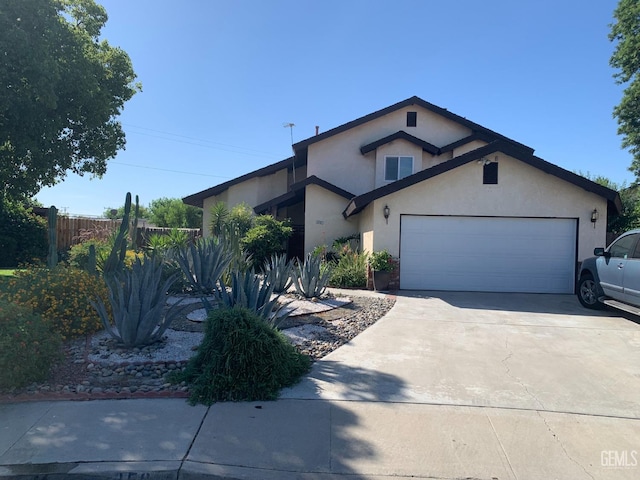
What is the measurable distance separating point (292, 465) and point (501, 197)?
11.3 meters

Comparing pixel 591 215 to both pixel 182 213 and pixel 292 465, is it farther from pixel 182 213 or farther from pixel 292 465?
pixel 182 213

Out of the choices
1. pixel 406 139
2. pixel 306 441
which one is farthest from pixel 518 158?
pixel 306 441

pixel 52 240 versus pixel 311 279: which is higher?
pixel 52 240

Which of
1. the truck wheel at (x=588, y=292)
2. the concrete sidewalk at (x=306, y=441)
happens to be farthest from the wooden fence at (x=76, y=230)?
the concrete sidewalk at (x=306, y=441)

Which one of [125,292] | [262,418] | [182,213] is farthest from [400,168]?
[182,213]

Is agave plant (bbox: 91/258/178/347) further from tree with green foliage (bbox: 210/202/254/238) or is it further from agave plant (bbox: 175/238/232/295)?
tree with green foliage (bbox: 210/202/254/238)

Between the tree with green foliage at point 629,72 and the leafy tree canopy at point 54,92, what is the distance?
2242 centimetres

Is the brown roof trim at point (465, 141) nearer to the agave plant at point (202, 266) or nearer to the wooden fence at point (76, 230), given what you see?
the agave plant at point (202, 266)

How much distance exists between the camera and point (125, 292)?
612 centimetres

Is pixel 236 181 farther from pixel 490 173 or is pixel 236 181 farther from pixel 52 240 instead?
pixel 490 173

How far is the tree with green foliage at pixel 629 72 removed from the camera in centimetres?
2005

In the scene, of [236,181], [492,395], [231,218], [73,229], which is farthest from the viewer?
[73,229]

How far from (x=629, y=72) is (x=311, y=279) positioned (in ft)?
66.6

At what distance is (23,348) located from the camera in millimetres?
4668
